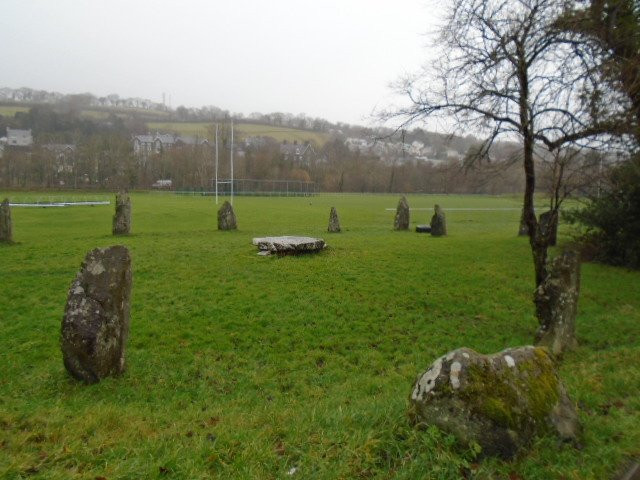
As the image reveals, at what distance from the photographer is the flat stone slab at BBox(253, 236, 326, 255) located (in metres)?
15.4

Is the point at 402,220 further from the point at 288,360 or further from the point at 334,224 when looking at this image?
the point at 288,360

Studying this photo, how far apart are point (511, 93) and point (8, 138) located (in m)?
118

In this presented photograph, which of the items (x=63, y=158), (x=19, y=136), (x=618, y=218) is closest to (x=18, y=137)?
(x=19, y=136)

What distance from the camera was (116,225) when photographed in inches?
822

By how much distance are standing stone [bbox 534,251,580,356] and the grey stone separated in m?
5.05

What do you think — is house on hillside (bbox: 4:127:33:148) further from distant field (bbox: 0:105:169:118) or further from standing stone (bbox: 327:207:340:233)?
standing stone (bbox: 327:207:340:233)

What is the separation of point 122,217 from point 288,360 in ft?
50.8

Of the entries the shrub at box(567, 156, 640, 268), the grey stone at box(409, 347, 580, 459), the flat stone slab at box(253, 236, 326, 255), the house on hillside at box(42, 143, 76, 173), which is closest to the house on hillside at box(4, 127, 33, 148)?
the house on hillside at box(42, 143, 76, 173)

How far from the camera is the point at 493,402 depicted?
3686 millimetres

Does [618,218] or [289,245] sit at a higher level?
[618,218]

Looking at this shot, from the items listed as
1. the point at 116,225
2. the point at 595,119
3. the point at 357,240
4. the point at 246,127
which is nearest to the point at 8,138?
the point at 246,127

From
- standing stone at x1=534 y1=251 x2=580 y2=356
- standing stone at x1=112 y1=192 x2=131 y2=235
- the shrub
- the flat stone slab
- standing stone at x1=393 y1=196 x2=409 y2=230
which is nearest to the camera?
standing stone at x1=534 y1=251 x2=580 y2=356

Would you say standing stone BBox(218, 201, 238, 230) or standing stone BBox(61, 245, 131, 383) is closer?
standing stone BBox(61, 245, 131, 383)

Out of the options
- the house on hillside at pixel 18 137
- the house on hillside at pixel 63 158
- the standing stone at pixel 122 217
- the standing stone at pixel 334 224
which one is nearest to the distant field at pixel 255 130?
the house on hillside at pixel 18 137
